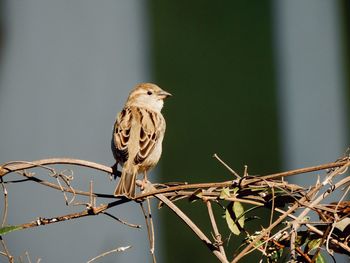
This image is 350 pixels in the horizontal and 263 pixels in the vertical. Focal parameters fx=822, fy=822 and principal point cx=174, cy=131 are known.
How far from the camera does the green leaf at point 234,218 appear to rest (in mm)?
2883

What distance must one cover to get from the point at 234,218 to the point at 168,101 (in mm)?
2902

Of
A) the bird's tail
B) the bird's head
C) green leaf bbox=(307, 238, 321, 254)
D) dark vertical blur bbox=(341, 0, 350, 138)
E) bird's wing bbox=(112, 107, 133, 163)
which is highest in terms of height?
dark vertical blur bbox=(341, 0, 350, 138)

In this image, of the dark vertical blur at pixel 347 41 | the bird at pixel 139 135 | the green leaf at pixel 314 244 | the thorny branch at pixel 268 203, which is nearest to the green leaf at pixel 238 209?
the thorny branch at pixel 268 203

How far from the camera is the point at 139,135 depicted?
4496 millimetres

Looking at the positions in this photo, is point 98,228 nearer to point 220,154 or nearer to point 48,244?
point 48,244

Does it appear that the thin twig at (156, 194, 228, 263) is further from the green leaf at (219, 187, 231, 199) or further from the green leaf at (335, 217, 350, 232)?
the green leaf at (335, 217, 350, 232)

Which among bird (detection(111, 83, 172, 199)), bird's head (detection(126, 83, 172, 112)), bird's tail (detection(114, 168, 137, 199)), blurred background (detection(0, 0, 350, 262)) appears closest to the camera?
bird's tail (detection(114, 168, 137, 199))

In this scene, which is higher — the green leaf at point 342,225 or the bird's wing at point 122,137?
the bird's wing at point 122,137

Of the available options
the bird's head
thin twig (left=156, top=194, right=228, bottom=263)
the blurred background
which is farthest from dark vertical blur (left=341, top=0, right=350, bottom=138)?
thin twig (left=156, top=194, right=228, bottom=263)

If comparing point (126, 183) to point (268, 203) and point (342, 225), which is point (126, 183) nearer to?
point (268, 203)

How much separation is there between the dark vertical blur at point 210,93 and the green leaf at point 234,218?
2.70 m

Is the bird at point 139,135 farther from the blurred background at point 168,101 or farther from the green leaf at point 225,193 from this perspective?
the green leaf at point 225,193

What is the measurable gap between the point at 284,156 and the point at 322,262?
3182 mm

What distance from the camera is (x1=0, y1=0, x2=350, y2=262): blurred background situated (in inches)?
219
